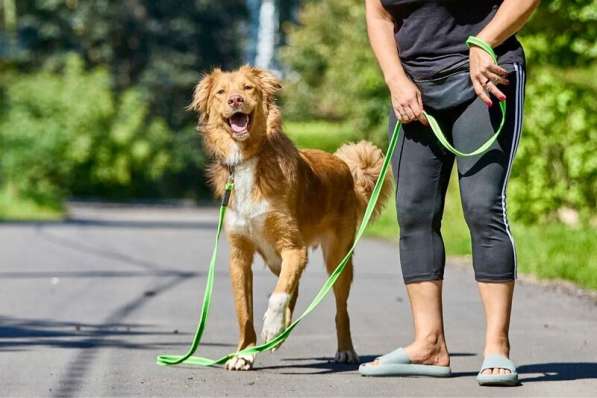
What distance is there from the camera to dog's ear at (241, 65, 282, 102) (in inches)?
273

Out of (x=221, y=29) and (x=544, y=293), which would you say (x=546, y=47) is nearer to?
(x=544, y=293)

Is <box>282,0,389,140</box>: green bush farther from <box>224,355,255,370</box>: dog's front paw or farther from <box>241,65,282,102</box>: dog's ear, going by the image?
<box>224,355,255,370</box>: dog's front paw

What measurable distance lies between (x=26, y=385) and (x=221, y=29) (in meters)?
52.4

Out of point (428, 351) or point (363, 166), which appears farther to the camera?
point (363, 166)

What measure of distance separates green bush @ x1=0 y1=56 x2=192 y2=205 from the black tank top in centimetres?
3607

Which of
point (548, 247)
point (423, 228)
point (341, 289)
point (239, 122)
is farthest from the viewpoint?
point (548, 247)

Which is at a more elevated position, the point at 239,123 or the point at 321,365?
the point at 239,123

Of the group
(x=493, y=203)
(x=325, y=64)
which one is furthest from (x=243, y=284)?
(x=325, y=64)

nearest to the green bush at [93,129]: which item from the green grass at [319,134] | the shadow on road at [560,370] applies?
the green grass at [319,134]

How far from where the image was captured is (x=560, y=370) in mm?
6219

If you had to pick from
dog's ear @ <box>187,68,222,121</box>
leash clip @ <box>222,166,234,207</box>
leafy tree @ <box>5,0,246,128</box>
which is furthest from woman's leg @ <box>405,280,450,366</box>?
leafy tree @ <box>5,0,246,128</box>

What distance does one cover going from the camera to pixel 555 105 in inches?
624

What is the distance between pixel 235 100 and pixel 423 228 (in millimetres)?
1222

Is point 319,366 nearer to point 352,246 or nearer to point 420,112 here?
point 352,246
